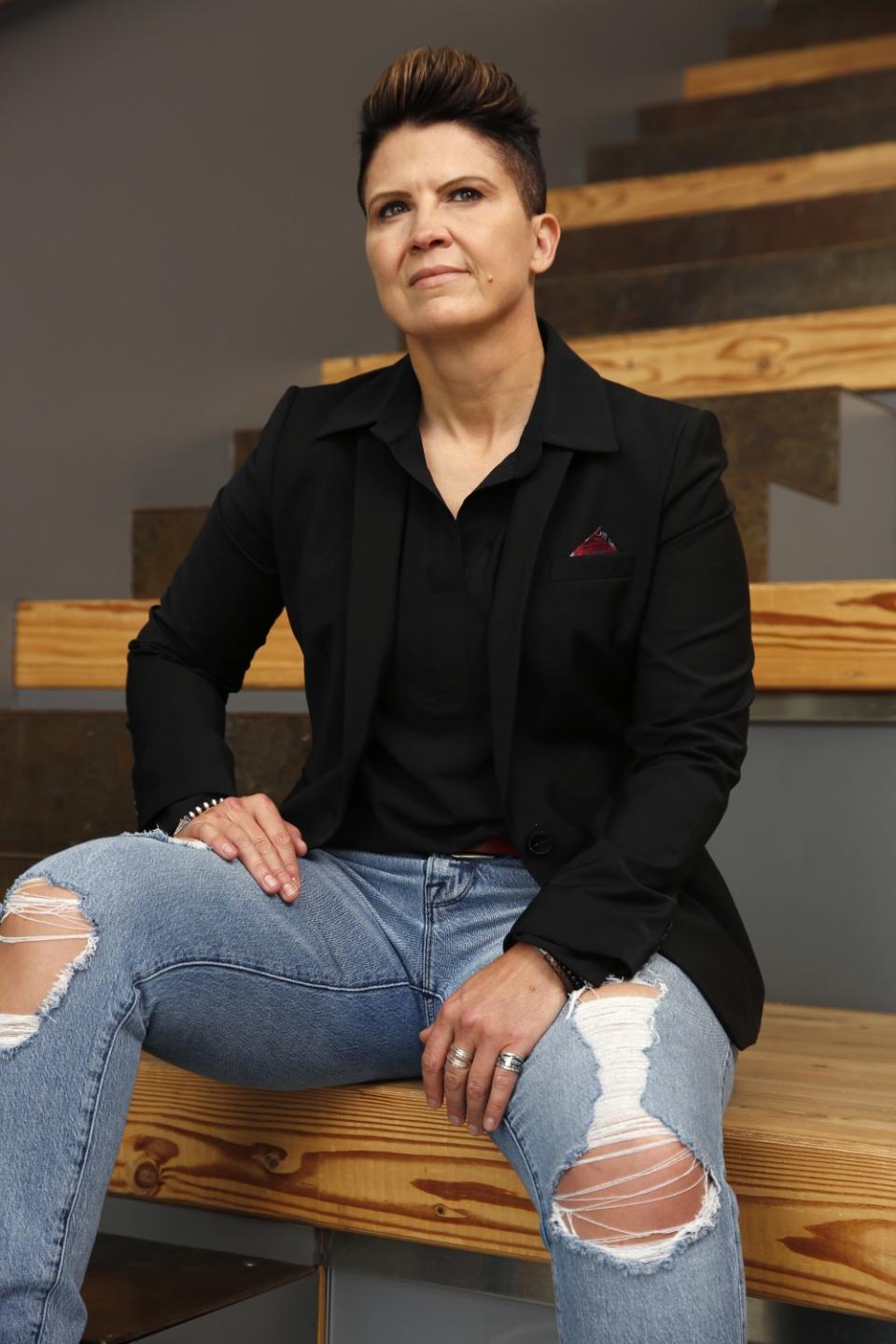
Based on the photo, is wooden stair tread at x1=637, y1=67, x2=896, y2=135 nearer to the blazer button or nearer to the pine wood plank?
the pine wood plank

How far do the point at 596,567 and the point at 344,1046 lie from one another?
17.0 inches

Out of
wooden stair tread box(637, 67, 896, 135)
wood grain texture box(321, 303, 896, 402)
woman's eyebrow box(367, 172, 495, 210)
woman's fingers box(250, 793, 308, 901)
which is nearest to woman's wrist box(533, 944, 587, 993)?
woman's fingers box(250, 793, 308, 901)

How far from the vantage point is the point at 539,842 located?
4.08ft

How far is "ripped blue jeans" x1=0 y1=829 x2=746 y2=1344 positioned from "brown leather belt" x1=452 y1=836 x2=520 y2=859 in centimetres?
1

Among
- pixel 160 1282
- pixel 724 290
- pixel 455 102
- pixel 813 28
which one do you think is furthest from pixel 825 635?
pixel 813 28

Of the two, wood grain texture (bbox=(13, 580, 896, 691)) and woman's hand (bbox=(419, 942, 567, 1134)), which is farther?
wood grain texture (bbox=(13, 580, 896, 691))

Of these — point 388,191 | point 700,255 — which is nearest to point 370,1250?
point 388,191

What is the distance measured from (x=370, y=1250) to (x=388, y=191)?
893mm

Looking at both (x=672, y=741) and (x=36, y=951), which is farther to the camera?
(x=672, y=741)

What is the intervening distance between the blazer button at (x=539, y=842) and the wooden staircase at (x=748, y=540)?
23 centimetres

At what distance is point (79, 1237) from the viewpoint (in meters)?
1.07

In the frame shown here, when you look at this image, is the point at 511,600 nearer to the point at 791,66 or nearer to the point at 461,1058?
the point at 461,1058

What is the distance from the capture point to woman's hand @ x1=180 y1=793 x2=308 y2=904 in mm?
1246

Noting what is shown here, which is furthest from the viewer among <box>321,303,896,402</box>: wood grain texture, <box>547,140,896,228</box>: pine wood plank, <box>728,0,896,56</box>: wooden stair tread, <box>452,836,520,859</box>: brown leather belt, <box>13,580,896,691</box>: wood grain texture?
<box>728,0,896,56</box>: wooden stair tread
